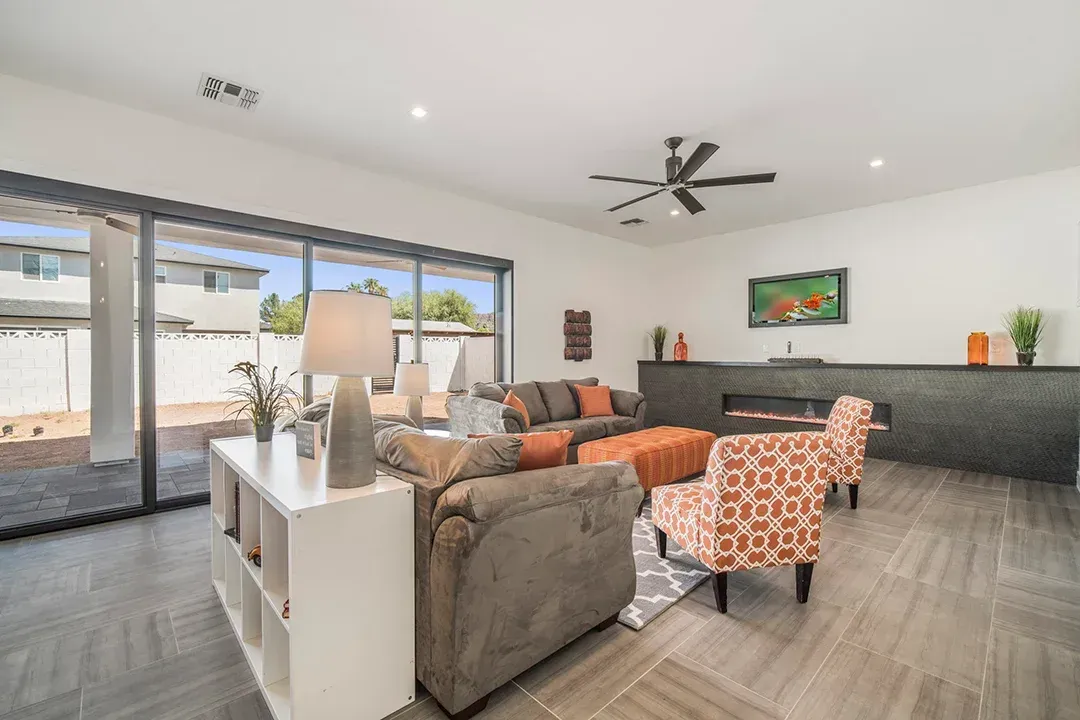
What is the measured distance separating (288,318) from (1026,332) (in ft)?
22.7

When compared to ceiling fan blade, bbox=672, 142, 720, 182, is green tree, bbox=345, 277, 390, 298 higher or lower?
lower

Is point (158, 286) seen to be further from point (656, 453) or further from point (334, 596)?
point (656, 453)

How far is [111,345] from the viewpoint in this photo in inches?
142

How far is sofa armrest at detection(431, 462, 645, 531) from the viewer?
1.50 metres

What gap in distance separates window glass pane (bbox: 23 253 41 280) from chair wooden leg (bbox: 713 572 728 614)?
15.6 feet

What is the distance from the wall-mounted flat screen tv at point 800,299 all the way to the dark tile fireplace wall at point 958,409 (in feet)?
2.33

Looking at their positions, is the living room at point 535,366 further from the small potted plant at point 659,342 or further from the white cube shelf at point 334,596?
the small potted plant at point 659,342

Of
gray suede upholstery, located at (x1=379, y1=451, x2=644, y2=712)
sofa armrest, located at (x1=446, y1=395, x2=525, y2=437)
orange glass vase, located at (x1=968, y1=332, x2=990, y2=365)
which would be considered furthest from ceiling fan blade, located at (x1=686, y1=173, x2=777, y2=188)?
orange glass vase, located at (x1=968, y1=332, x2=990, y2=365)

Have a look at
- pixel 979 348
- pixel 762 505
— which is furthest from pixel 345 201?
pixel 979 348

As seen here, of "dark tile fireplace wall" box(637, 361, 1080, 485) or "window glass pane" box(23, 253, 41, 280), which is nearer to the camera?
"window glass pane" box(23, 253, 41, 280)

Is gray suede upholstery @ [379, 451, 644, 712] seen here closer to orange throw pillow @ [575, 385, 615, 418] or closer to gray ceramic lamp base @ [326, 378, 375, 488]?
gray ceramic lamp base @ [326, 378, 375, 488]

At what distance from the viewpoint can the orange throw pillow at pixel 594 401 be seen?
17.8ft

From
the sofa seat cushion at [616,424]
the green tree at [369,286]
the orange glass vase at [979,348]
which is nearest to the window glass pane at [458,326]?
the green tree at [369,286]

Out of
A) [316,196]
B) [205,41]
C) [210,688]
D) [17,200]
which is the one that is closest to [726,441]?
[210,688]
